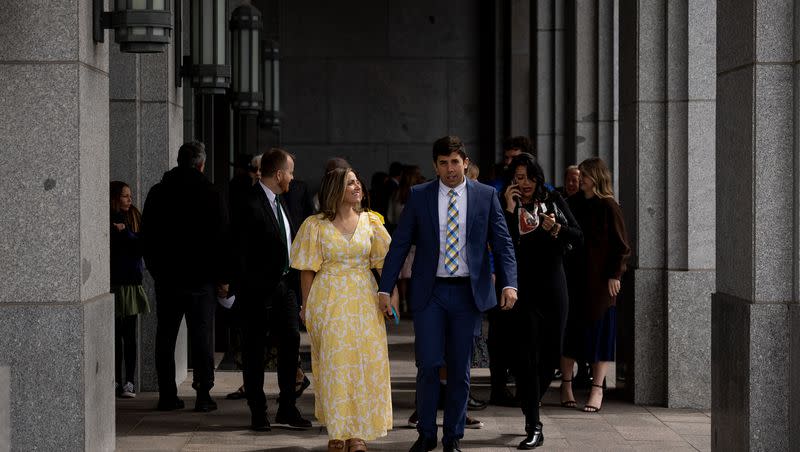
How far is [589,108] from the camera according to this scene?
49.5ft

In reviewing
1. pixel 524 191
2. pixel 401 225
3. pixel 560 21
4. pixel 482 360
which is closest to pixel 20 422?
pixel 401 225

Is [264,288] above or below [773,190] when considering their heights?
below

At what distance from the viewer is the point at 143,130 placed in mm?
11617

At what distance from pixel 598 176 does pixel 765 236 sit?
3523 millimetres

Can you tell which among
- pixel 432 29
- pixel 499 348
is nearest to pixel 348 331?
pixel 499 348

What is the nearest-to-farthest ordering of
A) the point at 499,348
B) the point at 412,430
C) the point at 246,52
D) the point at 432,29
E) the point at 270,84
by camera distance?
the point at 412,430 → the point at 499,348 → the point at 246,52 → the point at 270,84 → the point at 432,29

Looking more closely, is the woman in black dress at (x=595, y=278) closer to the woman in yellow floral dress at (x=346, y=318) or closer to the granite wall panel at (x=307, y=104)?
the woman in yellow floral dress at (x=346, y=318)

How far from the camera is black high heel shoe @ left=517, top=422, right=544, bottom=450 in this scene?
8.66 m

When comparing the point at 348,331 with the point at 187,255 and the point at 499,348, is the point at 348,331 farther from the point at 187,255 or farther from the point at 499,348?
the point at 499,348

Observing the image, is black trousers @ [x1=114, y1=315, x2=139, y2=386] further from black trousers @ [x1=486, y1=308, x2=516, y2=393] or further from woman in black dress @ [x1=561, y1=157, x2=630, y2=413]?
woman in black dress @ [x1=561, y1=157, x2=630, y2=413]

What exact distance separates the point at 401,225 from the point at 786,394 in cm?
243

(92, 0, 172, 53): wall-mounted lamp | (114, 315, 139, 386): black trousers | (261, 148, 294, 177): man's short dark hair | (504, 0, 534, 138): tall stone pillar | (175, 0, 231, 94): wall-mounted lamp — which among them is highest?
(504, 0, 534, 138): tall stone pillar

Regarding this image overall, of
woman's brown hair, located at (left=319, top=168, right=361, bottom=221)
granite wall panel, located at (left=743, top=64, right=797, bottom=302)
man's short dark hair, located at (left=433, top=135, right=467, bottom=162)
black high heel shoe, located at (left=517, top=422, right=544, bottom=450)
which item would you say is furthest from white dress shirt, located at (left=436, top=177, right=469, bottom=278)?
granite wall panel, located at (left=743, top=64, right=797, bottom=302)

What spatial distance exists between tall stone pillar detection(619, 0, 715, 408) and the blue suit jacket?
2.69 meters
